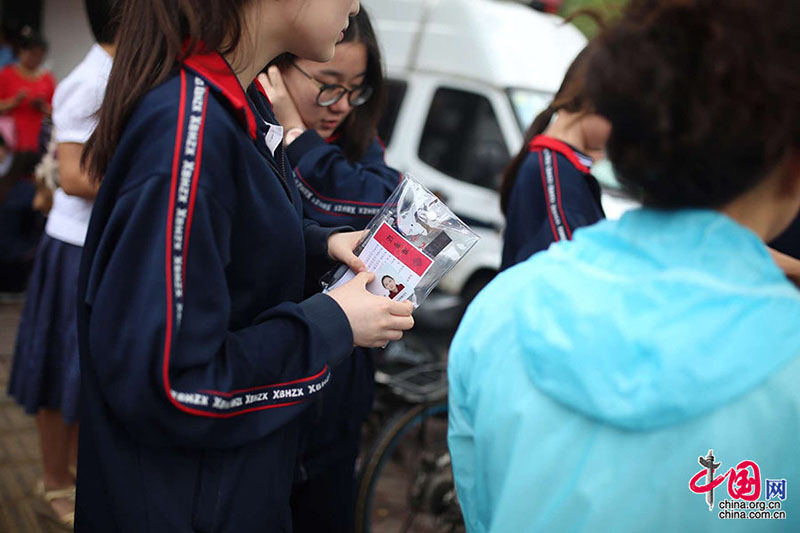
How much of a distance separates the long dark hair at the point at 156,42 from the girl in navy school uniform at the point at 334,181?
2.48 ft

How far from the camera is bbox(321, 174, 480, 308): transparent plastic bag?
1.46 m

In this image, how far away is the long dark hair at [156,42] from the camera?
48.3 inches

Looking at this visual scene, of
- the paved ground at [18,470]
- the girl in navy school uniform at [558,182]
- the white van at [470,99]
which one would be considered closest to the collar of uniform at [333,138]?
the girl in navy school uniform at [558,182]

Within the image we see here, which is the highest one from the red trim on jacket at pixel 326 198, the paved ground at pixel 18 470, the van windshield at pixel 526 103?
the red trim on jacket at pixel 326 198

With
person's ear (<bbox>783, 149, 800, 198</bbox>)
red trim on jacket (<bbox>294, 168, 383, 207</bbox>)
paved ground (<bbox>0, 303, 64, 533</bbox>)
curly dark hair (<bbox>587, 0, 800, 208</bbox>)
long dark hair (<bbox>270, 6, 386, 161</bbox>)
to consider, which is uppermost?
curly dark hair (<bbox>587, 0, 800, 208</bbox>)

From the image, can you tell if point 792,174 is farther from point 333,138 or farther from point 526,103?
point 526,103

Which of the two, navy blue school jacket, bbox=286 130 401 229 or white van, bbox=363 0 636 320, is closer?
navy blue school jacket, bbox=286 130 401 229

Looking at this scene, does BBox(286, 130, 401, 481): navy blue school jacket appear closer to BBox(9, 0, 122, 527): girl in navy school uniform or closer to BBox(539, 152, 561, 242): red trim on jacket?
BBox(539, 152, 561, 242): red trim on jacket

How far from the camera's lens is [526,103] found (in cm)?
521

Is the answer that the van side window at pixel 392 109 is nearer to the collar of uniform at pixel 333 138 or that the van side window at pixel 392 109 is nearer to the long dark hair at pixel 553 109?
the long dark hair at pixel 553 109

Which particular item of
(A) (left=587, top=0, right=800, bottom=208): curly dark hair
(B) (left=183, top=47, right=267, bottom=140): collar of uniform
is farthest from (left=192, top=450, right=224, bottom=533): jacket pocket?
(A) (left=587, top=0, right=800, bottom=208): curly dark hair

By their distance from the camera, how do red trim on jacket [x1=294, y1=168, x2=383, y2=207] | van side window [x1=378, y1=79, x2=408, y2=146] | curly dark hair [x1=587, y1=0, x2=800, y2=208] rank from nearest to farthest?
curly dark hair [x1=587, y1=0, x2=800, y2=208], red trim on jacket [x1=294, y1=168, x2=383, y2=207], van side window [x1=378, y1=79, x2=408, y2=146]

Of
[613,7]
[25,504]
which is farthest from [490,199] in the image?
[613,7]

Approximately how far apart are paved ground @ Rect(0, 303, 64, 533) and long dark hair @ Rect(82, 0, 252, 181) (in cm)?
226
